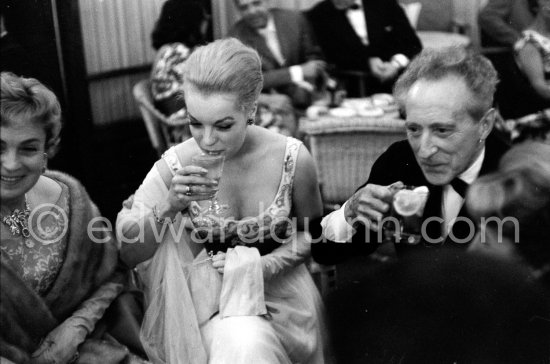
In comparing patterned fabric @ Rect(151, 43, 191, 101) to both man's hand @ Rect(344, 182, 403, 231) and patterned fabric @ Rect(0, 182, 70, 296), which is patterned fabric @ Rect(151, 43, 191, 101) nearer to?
patterned fabric @ Rect(0, 182, 70, 296)

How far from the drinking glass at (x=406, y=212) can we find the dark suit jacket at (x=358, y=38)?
2299 mm

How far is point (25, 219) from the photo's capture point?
1.97 m

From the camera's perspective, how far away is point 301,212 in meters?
2.24

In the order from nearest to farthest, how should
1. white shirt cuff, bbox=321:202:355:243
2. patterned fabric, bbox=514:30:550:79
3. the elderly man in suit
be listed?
1. white shirt cuff, bbox=321:202:355:243
2. patterned fabric, bbox=514:30:550:79
3. the elderly man in suit

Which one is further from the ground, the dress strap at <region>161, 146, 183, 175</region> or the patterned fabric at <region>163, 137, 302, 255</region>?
the dress strap at <region>161, 146, 183, 175</region>

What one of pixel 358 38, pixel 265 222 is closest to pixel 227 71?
pixel 265 222

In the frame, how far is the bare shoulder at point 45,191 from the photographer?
6.63 ft

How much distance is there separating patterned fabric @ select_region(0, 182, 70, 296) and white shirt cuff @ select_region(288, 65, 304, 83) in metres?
2.01

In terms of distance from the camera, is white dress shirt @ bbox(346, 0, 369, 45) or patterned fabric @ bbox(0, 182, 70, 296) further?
white dress shirt @ bbox(346, 0, 369, 45)

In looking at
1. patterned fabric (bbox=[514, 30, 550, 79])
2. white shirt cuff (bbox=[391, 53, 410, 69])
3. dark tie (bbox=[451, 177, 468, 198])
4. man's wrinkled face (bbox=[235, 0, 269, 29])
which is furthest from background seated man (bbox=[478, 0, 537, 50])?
dark tie (bbox=[451, 177, 468, 198])

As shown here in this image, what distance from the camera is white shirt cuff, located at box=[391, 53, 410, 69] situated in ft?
13.0

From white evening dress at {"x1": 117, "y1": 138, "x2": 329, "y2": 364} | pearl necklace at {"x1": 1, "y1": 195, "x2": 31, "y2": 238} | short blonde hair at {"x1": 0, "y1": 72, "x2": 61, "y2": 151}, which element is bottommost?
white evening dress at {"x1": 117, "y1": 138, "x2": 329, "y2": 364}

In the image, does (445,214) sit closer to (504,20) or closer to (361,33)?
(504,20)

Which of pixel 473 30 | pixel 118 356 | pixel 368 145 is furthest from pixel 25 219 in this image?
pixel 473 30
